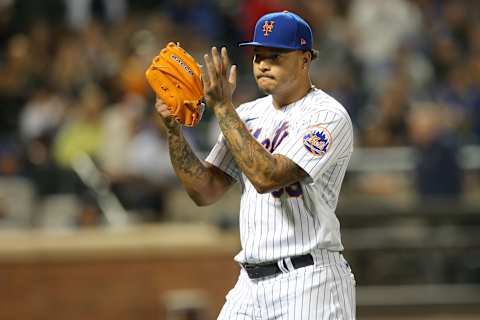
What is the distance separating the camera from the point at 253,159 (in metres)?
4.56

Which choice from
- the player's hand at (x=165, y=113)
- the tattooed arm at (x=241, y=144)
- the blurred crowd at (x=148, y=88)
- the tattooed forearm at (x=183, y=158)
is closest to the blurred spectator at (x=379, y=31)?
the blurred crowd at (x=148, y=88)

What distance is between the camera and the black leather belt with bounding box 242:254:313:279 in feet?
15.7

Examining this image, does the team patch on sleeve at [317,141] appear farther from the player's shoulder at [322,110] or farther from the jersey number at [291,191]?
the jersey number at [291,191]

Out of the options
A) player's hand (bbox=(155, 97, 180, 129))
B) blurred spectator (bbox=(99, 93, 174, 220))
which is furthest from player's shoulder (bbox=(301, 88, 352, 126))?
blurred spectator (bbox=(99, 93, 174, 220))

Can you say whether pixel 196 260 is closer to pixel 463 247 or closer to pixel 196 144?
pixel 196 144

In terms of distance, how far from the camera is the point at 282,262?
15.8 ft

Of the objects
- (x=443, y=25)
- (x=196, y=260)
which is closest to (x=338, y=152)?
(x=196, y=260)

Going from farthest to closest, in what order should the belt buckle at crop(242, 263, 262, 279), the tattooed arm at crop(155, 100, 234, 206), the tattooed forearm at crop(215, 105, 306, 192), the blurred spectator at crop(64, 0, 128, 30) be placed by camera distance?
the blurred spectator at crop(64, 0, 128, 30) < the tattooed arm at crop(155, 100, 234, 206) < the belt buckle at crop(242, 263, 262, 279) < the tattooed forearm at crop(215, 105, 306, 192)

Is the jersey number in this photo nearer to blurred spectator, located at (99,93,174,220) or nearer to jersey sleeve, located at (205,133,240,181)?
Answer: jersey sleeve, located at (205,133,240,181)

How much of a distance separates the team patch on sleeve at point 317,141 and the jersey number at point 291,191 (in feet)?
0.61

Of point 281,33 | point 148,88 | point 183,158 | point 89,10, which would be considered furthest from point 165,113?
point 89,10

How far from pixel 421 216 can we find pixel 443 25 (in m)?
3.33

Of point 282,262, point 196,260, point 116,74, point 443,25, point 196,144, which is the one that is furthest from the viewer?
point 443,25

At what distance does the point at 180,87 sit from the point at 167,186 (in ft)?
18.2
